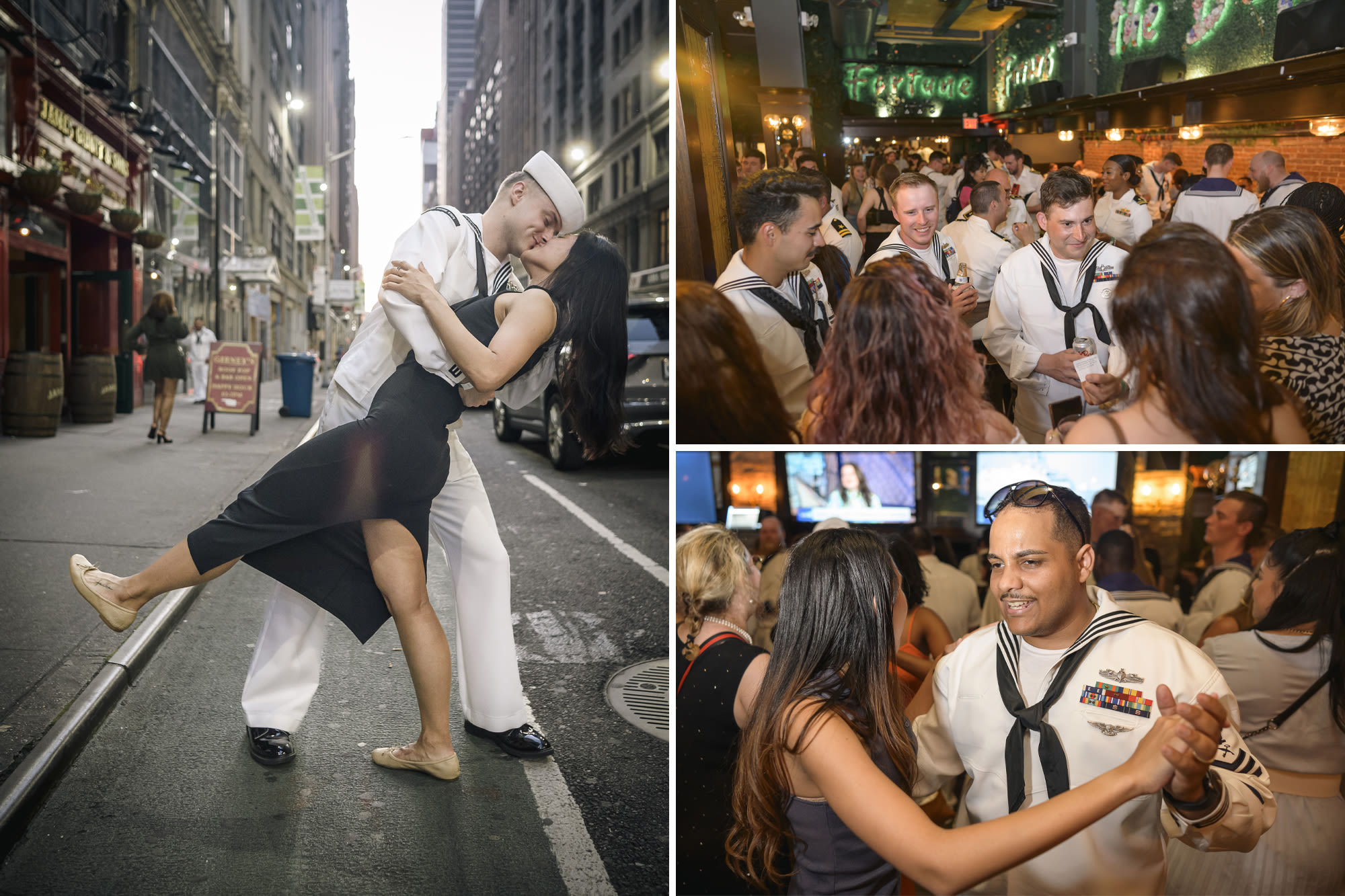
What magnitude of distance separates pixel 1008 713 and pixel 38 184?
4.02 meters

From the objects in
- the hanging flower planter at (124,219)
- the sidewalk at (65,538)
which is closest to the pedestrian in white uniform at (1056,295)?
the sidewalk at (65,538)

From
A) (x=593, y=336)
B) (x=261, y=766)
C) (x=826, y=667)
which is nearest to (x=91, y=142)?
(x=593, y=336)

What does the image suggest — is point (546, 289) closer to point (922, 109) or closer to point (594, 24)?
point (922, 109)

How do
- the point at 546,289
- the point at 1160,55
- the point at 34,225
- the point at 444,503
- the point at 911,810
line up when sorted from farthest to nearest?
the point at 34,225 < the point at 444,503 < the point at 546,289 < the point at 1160,55 < the point at 911,810

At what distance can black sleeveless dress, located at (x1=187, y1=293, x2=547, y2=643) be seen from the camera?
7.84 ft

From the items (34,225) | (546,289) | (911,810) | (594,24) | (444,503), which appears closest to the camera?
(911,810)

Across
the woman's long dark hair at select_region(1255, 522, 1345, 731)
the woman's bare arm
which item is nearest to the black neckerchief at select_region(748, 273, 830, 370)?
the woman's bare arm

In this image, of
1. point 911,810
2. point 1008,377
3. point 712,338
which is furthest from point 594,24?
point 911,810

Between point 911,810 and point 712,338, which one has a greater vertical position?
point 712,338

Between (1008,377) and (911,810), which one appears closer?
(911,810)

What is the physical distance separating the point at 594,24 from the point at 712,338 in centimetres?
305

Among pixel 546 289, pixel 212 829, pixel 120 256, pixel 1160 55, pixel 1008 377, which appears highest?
pixel 1160 55

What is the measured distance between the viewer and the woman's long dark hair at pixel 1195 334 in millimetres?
2199

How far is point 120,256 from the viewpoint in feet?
11.9
